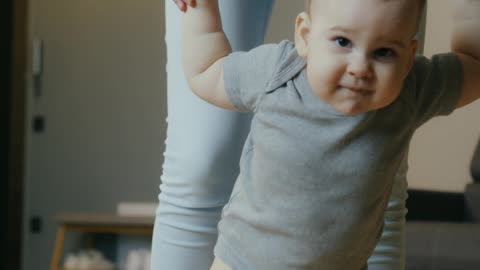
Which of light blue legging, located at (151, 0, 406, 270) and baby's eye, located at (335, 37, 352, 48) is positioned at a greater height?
baby's eye, located at (335, 37, 352, 48)

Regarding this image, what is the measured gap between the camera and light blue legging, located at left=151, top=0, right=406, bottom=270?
3.51ft

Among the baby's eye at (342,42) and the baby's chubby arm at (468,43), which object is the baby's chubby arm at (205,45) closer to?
the baby's eye at (342,42)

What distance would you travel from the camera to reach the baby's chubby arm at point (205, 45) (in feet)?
3.09

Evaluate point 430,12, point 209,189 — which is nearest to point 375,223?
point 209,189

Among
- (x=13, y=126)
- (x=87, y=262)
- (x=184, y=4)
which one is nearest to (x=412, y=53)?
(x=184, y=4)

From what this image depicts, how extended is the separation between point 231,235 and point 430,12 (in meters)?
2.98

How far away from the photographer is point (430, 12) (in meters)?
3.73

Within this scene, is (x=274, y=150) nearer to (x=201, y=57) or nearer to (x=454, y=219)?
(x=201, y=57)

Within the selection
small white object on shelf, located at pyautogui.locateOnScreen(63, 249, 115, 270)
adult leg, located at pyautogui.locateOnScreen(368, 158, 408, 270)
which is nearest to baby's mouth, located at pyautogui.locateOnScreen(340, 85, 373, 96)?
adult leg, located at pyautogui.locateOnScreen(368, 158, 408, 270)

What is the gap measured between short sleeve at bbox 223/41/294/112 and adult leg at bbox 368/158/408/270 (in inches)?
9.9

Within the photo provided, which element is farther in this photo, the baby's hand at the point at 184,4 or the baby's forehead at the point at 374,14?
the baby's hand at the point at 184,4

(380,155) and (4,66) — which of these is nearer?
(380,155)

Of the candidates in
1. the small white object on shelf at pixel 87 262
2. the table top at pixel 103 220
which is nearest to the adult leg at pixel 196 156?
the table top at pixel 103 220

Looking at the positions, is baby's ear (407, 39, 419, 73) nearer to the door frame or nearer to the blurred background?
the door frame
